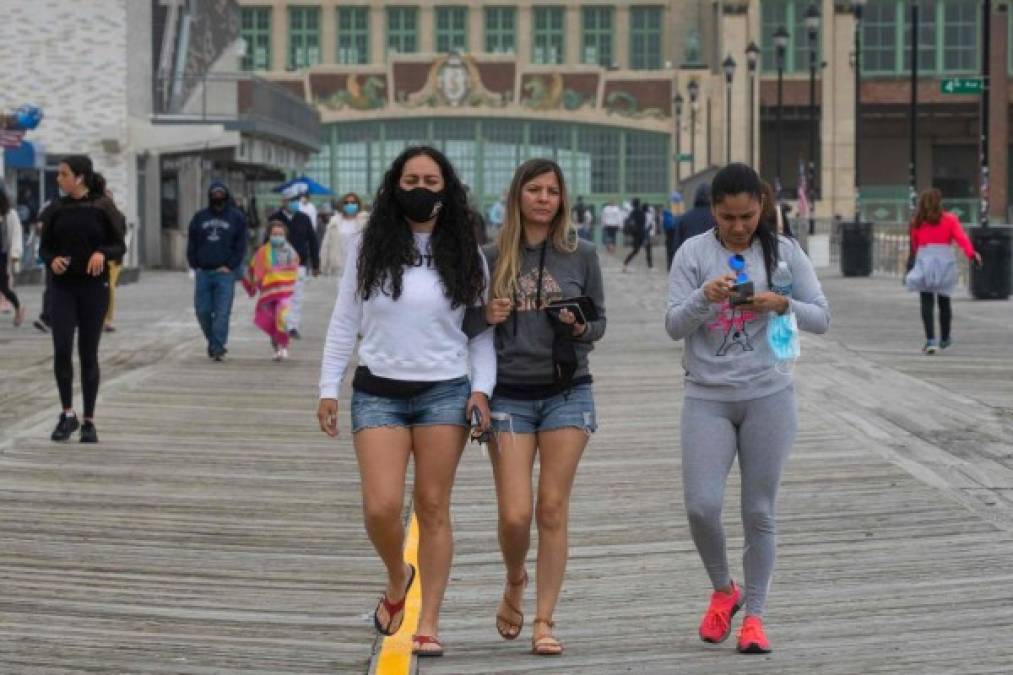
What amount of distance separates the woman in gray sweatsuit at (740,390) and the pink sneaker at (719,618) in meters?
0.13

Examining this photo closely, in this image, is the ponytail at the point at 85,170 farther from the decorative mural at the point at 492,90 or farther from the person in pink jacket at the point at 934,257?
the decorative mural at the point at 492,90

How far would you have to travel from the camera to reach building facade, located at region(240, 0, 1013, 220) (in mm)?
90938

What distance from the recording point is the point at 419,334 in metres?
8.27

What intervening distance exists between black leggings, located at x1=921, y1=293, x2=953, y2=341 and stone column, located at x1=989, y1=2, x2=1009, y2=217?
63557 mm

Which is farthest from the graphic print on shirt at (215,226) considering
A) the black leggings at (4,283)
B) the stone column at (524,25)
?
the stone column at (524,25)

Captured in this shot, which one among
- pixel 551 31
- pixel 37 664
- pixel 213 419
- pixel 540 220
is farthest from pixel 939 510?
pixel 551 31

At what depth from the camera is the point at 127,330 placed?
28.3 meters

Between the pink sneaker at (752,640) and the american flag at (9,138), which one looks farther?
the american flag at (9,138)

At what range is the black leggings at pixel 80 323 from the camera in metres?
14.8

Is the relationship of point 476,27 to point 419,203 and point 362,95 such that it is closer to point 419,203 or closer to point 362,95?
point 362,95

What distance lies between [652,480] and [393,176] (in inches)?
219

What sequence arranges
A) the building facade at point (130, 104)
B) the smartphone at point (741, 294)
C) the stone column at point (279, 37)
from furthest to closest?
the stone column at point (279, 37) < the building facade at point (130, 104) < the smartphone at point (741, 294)

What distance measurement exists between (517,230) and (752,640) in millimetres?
1702

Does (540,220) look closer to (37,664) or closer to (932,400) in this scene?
(37,664)
